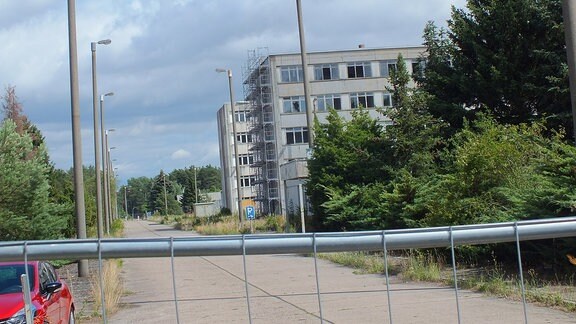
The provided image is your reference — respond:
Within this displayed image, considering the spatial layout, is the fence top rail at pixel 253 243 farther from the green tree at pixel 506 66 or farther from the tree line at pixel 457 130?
→ the green tree at pixel 506 66

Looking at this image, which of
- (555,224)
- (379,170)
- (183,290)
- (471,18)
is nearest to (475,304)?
(555,224)

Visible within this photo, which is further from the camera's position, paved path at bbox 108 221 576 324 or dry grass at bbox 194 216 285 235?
dry grass at bbox 194 216 285 235

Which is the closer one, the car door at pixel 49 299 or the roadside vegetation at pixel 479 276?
the car door at pixel 49 299

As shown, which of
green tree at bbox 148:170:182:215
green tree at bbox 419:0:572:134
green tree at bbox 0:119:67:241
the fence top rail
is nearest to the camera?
the fence top rail

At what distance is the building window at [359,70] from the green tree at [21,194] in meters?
59.1

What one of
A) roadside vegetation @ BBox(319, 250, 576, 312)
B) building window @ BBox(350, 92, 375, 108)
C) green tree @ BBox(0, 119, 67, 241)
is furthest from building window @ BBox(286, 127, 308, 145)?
roadside vegetation @ BBox(319, 250, 576, 312)

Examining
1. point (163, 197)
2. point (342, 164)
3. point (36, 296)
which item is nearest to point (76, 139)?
point (36, 296)

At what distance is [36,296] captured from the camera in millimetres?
9539

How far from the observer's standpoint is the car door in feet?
31.3

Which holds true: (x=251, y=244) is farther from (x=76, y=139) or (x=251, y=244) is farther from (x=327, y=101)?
(x=327, y=101)

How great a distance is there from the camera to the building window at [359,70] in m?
80.2

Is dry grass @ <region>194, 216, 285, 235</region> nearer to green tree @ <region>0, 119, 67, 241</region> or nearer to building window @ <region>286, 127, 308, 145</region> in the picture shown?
green tree @ <region>0, 119, 67, 241</region>

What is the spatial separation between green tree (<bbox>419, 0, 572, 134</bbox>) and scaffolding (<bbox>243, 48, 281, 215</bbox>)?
165 feet

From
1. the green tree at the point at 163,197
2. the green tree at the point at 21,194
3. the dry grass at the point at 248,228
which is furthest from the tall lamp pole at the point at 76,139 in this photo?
the green tree at the point at 163,197
